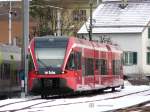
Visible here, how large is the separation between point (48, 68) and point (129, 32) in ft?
146

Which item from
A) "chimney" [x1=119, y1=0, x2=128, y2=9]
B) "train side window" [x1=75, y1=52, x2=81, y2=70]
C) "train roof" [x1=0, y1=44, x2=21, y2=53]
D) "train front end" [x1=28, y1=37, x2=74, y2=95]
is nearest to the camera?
"train front end" [x1=28, y1=37, x2=74, y2=95]

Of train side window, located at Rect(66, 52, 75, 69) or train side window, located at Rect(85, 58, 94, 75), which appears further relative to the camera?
train side window, located at Rect(85, 58, 94, 75)

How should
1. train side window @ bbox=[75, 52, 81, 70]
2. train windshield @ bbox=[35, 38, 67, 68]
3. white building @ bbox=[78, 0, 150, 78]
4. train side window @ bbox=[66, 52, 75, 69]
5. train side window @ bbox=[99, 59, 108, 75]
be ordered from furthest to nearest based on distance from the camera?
white building @ bbox=[78, 0, 150, 78] → train side window @ bbox=[99, 59, 108, 75] → train side window @ bbox=[75, 52, 81, 70] → train side window @ bbox=[66, 52, 75, 69] → train windshield @ bbox=[35, 38, 67, 68]

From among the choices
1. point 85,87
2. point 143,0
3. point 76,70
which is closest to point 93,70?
point 85,87

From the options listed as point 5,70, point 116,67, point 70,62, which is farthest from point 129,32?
point 70,62

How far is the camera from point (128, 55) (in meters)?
81.2

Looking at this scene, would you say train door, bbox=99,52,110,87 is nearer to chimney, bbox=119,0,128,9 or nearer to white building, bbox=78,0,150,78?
white building, bbox=78,0,150,78

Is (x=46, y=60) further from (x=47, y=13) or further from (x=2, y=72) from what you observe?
(x=47, y=13)

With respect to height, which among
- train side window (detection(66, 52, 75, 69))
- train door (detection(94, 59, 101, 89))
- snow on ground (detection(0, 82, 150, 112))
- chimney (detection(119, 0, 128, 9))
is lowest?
snow on ground (detection(0, 82, 150, 112))

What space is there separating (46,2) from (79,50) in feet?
169

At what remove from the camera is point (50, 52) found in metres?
36.0

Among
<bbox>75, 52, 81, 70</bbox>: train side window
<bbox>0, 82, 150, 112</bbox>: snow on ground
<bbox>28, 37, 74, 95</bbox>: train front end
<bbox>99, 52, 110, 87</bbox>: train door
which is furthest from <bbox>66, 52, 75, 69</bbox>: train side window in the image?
<bbox>99, 52, 110, 87</bbox>: train door

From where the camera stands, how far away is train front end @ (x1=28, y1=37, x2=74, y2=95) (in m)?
35.6

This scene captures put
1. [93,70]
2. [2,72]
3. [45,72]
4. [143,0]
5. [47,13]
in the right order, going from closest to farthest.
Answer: [45,72] → [2,72] → [93,70] → [47,13] → [143,0]
